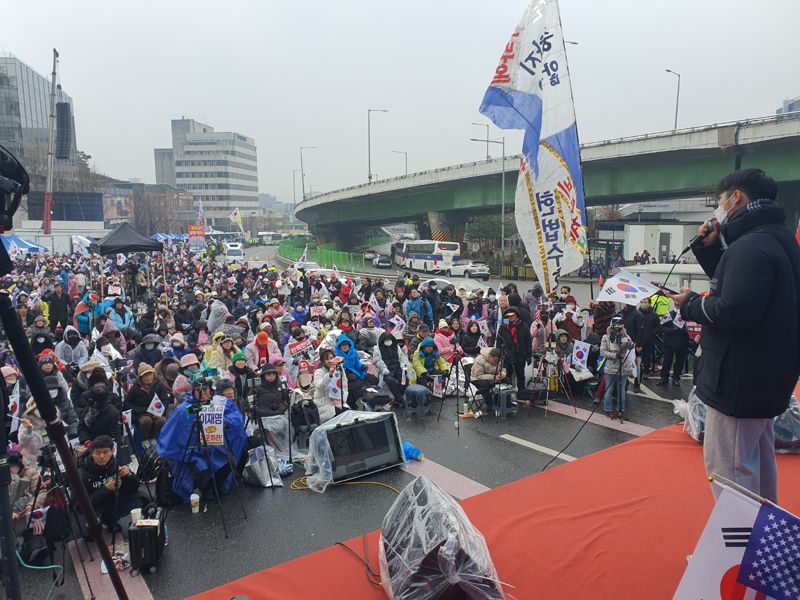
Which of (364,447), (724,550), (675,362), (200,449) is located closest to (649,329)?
(675,362)

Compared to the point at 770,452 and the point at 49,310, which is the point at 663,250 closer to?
the point at 49,310

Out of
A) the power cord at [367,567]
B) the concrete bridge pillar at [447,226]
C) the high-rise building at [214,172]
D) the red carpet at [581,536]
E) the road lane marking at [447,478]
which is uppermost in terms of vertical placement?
the high-rise building at [214,172]

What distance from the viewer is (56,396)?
750 centimetres

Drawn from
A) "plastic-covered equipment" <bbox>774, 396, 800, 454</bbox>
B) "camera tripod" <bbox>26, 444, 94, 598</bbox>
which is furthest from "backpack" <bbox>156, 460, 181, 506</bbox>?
"plastic-covered equipment" <bbox>774, 396, 800, 454</bbox>

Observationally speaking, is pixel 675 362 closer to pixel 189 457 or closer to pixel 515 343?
pixel 515 343

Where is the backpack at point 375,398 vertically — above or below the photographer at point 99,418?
below

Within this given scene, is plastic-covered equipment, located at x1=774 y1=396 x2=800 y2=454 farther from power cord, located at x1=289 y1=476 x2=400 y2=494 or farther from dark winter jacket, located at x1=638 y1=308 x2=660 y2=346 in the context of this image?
dark winter jacket, located at x1=638 y1=308 x2=660 y2=346

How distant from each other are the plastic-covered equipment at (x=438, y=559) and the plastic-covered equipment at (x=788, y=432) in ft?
12.0

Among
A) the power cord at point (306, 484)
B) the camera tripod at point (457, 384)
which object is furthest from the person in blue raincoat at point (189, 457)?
the camera tripod at point (457, 384)

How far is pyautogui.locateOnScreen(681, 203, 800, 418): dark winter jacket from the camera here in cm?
266

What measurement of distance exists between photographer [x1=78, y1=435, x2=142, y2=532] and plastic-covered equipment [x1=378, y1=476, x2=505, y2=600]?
3253 millimetres

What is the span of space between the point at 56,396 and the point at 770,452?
8064mm

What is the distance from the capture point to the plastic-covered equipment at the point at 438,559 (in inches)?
129

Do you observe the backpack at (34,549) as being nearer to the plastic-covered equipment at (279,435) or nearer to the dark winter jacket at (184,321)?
the plastic-covered equipment at (279,435)
